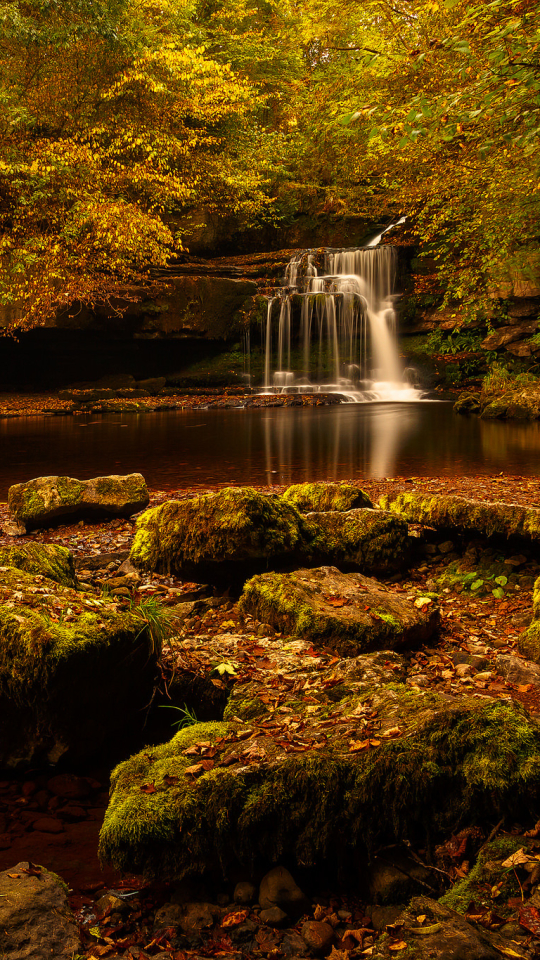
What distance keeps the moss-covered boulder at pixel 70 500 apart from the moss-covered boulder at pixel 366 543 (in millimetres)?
2995

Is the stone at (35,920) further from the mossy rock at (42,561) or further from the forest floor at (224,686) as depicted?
the mossy rock at (42,561)

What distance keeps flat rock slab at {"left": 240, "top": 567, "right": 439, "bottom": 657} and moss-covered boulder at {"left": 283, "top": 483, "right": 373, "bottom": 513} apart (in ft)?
5.19

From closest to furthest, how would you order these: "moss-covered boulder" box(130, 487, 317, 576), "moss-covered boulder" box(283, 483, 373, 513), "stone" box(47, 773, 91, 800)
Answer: "stone" box(47, 773, 91, 800) < "moss-covered boulder" box(130, 487, 317, 576) < "moss-covered boulder" box(283, 483, 373, 513)

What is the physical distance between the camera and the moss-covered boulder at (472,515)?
5.12 m

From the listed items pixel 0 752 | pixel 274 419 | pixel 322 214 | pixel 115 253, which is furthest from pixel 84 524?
pixel 322 214

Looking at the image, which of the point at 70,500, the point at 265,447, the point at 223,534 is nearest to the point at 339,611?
the point at 223,534

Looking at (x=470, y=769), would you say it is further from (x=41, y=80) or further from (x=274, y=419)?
(x=41, y=80)

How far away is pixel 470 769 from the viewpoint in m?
2.24

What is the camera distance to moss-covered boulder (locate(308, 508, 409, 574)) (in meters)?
5.27

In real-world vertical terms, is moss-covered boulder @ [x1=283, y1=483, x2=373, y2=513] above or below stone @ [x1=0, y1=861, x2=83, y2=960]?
above

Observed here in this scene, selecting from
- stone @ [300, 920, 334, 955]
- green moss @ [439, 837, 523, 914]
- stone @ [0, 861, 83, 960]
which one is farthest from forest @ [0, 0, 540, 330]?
stone @ [0, 861, 83, 960]

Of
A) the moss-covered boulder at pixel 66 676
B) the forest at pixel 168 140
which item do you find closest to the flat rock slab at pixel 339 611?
the moss-covered boulder at pixel 66 676

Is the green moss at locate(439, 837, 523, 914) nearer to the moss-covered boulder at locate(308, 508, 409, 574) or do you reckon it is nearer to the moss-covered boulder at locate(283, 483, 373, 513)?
the moss-covered boulder at locate(308, 508, 409, 574)

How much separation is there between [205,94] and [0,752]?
2270 cm
